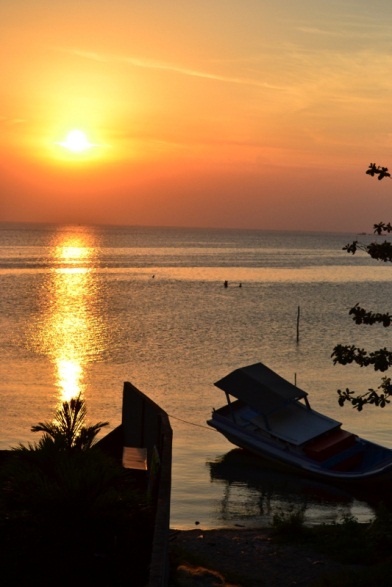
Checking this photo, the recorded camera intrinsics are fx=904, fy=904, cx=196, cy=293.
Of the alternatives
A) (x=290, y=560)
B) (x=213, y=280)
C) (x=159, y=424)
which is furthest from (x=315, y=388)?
(x=213, y=280)

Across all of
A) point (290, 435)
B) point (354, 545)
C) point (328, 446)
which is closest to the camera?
point (354, 545)

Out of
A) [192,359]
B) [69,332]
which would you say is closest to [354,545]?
[192,359]

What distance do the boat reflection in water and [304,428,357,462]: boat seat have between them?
912 millimetres

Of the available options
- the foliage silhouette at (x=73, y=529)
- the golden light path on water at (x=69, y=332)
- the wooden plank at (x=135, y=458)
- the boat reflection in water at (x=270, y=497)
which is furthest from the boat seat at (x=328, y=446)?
the foliage silhouette at (x=73, y=529)

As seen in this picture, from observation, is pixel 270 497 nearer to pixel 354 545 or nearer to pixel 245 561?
pixel 245 561

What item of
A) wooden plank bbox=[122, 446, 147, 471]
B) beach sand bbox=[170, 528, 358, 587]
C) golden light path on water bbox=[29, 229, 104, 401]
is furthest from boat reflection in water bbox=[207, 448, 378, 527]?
golden light path on water bbox=[29, 229, 104, 401]

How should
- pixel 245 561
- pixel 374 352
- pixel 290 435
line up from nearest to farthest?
pixel 374 352
pixel 245 561
pixel 290 435

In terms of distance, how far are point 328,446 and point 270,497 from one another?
123 inches

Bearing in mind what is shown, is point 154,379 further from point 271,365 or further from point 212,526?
point 212,526

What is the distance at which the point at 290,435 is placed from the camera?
32.6m

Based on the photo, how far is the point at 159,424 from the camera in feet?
54.4

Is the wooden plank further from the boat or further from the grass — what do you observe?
the boat

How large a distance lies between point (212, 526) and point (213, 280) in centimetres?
13803

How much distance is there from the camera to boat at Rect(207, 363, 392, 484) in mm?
30438
